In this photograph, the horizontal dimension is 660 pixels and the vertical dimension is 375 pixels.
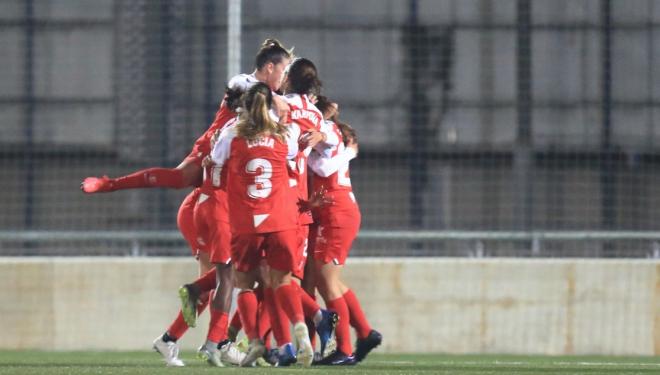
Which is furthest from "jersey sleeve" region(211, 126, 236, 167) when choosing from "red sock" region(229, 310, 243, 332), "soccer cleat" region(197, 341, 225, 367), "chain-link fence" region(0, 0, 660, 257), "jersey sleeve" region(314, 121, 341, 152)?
"chain-link fence" region(0, 0, 660, 257)

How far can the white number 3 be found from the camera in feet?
33.8

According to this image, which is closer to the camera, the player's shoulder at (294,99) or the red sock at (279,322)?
the red sock at (279,322)

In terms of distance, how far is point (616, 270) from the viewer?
45.4ft

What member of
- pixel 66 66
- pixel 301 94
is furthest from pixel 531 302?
pixel 66 66

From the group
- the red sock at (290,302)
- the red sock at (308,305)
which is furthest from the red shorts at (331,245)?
the red sock at (290,302)

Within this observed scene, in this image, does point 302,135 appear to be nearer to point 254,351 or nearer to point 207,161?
point 207,161

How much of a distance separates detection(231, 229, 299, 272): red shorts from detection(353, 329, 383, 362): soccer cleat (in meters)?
1.11

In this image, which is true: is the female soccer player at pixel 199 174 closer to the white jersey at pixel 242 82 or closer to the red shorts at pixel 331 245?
the white jersey at pixel 242 82

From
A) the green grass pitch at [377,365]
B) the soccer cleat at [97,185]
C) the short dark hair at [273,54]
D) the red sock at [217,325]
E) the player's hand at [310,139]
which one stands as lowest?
the green grass pitch at [377,365]

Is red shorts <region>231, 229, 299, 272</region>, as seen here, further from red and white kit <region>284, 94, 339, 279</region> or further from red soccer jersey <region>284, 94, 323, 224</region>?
red soccer jersey <region>284, 94, 323, 224</region>

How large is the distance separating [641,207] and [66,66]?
24.9 feet

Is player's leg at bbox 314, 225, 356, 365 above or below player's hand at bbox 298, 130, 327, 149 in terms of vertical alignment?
below

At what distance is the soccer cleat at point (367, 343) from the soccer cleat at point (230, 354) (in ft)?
2.69

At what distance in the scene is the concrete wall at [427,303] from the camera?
13.7 meters
